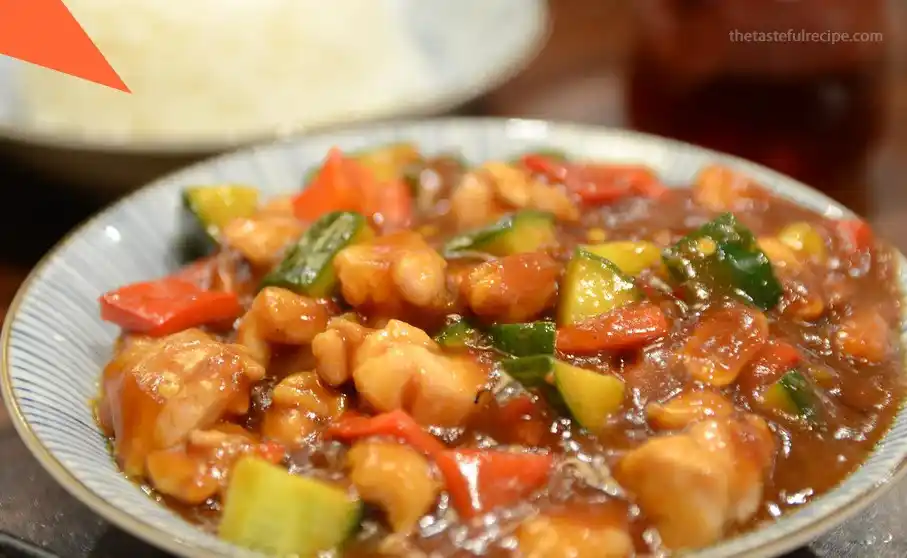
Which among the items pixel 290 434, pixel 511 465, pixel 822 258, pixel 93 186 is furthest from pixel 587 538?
pixel 93 186

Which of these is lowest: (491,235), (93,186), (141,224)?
(93,186)

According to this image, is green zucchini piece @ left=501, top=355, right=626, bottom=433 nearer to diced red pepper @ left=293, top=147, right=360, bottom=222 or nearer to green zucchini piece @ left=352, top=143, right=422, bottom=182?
diced red pepper @ left=293, top=147, right=360, bottom=222

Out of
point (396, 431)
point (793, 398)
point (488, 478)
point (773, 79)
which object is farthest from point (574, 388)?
point (773, 79)

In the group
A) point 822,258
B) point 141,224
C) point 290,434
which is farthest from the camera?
point 141,224

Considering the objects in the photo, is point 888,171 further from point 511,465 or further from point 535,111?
point 511,465

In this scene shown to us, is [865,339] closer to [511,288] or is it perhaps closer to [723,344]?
[723,344]
